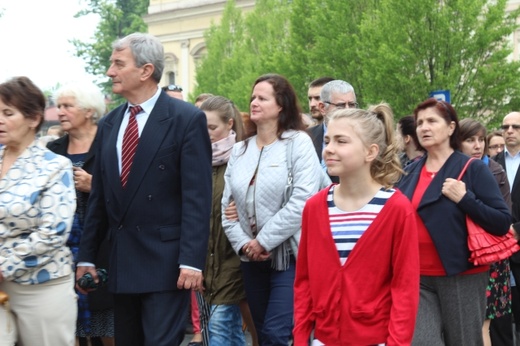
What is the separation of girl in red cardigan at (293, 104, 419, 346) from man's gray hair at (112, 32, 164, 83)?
1.40 meters

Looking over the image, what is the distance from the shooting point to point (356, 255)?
4609mm

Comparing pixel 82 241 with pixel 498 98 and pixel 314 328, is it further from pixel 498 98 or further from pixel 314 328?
pixel 498 98

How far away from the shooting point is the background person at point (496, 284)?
26.3ft

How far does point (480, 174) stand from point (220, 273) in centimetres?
233

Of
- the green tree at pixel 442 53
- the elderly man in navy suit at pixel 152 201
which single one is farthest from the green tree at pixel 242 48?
the elderly man in navy suit at pixel 152 201

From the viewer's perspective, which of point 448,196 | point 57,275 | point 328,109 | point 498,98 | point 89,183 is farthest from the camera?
point 498,98

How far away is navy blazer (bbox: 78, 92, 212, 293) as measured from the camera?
5.55 m

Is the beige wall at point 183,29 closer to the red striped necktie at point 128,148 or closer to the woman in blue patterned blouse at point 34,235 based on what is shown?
the red striped necktie at point 128,148

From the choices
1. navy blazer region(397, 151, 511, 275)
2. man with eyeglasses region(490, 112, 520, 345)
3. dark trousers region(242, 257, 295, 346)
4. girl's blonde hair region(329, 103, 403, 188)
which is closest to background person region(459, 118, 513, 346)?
man with eyeglasses region(490, 112, 520, 345)

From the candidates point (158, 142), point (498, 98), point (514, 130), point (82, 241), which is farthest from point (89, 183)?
point (498, 98)

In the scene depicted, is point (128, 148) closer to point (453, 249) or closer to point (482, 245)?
point (453, 249)

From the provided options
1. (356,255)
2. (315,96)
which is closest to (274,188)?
(356,255)

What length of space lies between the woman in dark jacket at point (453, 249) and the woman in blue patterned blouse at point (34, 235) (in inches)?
90.7

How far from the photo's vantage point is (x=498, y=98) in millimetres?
24438
